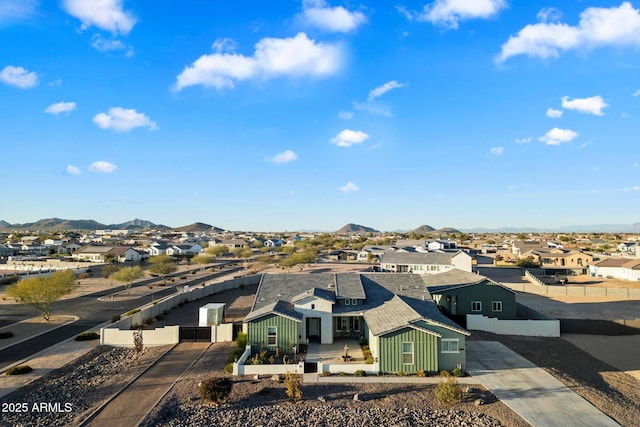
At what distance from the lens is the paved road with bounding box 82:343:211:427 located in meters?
17.4

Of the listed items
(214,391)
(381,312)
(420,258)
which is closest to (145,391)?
(214,391)

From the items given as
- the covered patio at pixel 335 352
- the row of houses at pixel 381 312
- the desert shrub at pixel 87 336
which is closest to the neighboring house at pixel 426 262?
the row of houses at pixel 381 312

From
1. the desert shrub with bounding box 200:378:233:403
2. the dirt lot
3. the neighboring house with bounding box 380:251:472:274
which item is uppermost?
the neighboring house with bounding box 380:251:472:274

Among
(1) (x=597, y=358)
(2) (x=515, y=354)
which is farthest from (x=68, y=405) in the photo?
(1) (x=597, y=358)

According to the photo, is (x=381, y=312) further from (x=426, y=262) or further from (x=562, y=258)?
(x=562, y=258)

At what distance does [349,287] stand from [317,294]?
367 centimetres

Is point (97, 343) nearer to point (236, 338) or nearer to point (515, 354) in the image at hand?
point (236, 338)

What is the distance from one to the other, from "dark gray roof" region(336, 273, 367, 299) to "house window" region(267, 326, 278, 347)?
578 centimetres

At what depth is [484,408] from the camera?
61.2 feet

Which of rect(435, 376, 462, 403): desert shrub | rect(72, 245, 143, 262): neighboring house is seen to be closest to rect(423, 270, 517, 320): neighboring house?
rect(435, 376, 462, 403): desert shrub

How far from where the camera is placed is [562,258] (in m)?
84.6

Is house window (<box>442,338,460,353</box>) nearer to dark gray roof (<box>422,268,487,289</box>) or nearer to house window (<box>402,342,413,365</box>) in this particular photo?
house window (<box>402,342,413,365</box>)

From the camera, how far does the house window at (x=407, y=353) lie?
22870 millimetres

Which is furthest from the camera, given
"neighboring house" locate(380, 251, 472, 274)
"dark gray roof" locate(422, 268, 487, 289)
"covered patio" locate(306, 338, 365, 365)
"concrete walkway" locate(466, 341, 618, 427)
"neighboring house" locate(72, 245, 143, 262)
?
"neighboring house" locate(72, 245, 143, 262)
